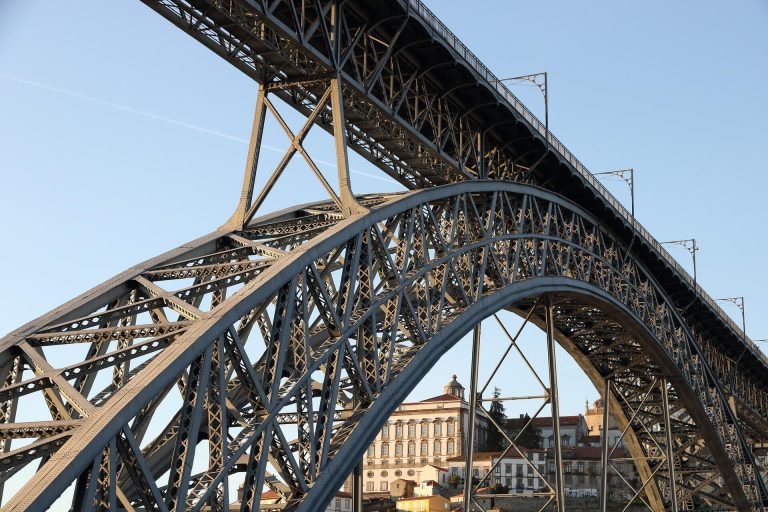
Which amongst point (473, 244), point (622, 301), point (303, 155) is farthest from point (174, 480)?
point (622, 301)

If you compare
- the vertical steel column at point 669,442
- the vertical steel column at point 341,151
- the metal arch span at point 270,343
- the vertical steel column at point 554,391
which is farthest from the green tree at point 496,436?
the vertical steel column at point 341,151

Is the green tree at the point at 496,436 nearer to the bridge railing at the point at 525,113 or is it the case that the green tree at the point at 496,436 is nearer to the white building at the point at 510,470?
the white building at the point at 510,470

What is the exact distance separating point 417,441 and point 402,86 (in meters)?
113

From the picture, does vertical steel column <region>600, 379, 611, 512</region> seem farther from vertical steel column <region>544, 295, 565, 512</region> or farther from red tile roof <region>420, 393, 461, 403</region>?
red tile roof <region>420, 393, 461, 403</region>

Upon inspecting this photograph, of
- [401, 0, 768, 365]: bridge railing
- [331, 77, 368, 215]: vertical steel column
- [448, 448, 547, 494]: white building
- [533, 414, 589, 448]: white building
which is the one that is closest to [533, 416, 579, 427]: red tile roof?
[533, 414, 589, 448]: white building

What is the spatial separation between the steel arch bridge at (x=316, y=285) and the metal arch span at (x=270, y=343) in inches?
1.7

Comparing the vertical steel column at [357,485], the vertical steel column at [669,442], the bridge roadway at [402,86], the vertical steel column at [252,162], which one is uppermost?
the bridge roadway at [402,86]

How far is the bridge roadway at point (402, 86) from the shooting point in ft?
71.4

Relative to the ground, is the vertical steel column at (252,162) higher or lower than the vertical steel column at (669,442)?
higher

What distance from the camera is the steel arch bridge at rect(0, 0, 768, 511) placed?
53.6ft

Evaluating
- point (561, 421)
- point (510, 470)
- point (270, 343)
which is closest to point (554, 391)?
point (270, 343)

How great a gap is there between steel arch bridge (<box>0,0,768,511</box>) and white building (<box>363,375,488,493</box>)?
97072 millimetres

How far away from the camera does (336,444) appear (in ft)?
69.1

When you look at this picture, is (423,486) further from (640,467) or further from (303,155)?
(303,155)
